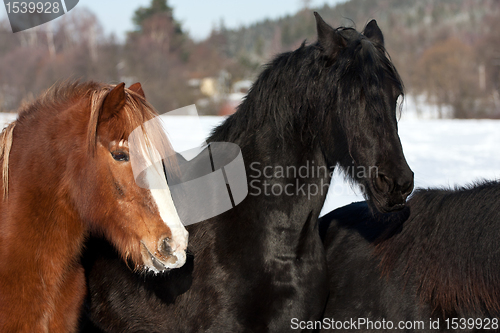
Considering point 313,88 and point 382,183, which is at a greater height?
point 313,88

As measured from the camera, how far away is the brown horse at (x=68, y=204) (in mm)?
2090

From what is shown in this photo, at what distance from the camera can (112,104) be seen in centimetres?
210

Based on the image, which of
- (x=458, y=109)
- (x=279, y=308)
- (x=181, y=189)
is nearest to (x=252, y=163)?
(x=181, y=189)

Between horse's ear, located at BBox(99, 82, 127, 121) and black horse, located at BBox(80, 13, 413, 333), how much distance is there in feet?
2.42

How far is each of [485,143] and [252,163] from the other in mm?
9838

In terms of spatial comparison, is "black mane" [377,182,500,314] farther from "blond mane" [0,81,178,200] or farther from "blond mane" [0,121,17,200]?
"blond mane" [0,121,17,200]

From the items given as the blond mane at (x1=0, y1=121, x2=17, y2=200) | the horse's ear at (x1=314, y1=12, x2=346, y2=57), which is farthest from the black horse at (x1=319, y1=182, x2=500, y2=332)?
the blond mane at (x1=0, y1=121, x2=17, y2=200)

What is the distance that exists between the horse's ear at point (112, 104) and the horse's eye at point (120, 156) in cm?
18

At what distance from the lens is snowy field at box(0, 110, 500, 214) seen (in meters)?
6.86

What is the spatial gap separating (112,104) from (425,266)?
2.08 meters

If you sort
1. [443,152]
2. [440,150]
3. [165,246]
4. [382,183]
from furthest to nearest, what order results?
[440,150], [443,152], [382,183], [165,246]

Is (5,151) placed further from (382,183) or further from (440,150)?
(440,150)

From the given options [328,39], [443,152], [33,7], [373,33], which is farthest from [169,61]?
[328,39]

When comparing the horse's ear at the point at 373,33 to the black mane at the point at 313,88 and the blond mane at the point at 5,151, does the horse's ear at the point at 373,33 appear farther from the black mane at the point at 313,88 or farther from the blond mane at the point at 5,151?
the blond mane at the point at 5,151
